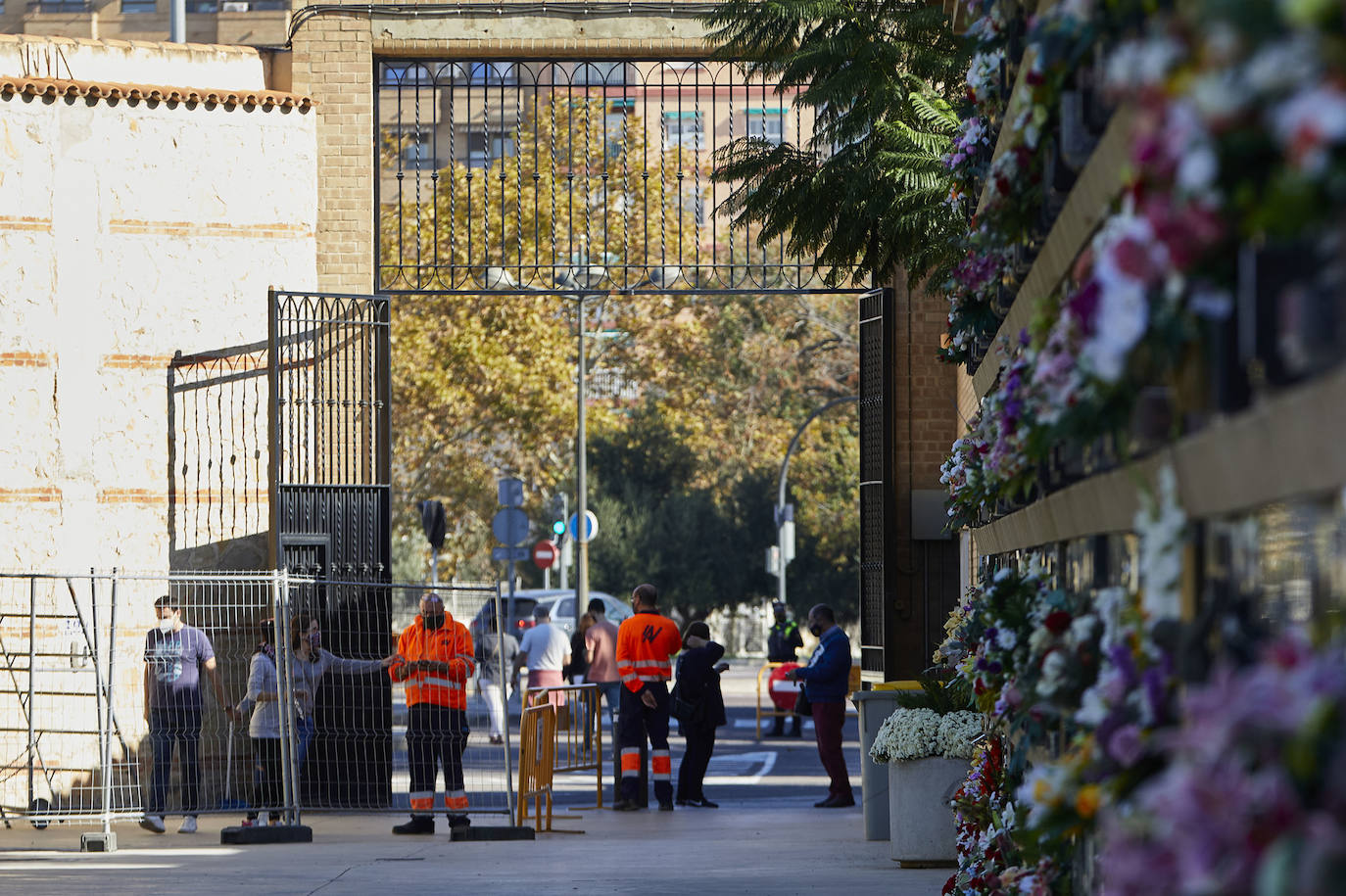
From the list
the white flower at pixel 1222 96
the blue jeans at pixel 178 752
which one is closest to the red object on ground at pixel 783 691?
the blue jeans at pixel 178 752

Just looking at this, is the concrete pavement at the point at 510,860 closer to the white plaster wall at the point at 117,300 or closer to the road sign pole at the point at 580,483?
the white plaster wall at the point at 117,300

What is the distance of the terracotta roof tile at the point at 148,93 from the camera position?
15.1 m

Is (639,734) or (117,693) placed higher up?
(117,693)

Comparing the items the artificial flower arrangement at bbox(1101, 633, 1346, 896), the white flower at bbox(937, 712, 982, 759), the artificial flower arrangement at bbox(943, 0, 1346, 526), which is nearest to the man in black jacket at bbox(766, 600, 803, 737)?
the white flower at bbox(937, 712, 982, 759)

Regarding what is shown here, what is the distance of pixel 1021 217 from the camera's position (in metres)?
5.39

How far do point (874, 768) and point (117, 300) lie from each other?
745 centimetres

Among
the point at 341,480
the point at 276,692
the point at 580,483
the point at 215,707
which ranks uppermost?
the point at 580,483

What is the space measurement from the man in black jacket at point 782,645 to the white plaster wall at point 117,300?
11.8 metres

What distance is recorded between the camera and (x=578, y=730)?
55.9ft

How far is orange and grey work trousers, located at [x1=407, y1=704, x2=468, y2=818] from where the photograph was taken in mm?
13836

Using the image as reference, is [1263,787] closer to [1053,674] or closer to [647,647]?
[1053,674]

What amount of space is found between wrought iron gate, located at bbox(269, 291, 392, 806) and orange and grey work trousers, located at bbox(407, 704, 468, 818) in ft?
2.02

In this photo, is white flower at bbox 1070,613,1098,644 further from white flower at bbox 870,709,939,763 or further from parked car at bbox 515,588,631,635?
parked car at bbox 515,588,631,635

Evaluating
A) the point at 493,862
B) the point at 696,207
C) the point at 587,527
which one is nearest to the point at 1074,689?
the point at 493,862
